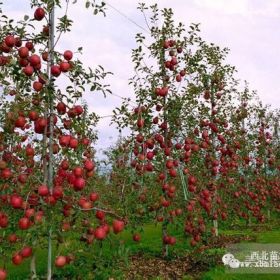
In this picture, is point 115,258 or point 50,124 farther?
point 115,258

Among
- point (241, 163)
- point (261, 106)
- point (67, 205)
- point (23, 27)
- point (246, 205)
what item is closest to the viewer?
point (67, 205)

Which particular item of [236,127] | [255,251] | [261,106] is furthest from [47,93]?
[261,106]

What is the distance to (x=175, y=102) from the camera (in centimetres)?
1290

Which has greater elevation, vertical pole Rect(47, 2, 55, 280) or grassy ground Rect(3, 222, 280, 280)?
vertical pole Rect(47, 2, 55, 280)

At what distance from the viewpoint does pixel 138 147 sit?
37.1ft

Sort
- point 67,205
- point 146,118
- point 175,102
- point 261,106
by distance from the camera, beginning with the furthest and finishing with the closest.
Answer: point 261,106 < point 175,102 < point 146,118 < point 67,205

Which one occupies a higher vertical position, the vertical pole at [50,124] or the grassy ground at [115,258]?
the vertical pole at [50,124]

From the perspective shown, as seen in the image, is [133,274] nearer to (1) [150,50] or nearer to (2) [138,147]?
(2) [138,147]

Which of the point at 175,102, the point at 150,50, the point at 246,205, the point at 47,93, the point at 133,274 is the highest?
the point at 150,50

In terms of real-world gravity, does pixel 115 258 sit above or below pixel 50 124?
below

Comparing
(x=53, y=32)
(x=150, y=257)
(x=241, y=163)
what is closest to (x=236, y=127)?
(x=241, y=163)

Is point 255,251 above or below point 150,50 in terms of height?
below

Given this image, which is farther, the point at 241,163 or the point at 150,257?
the point at 241,163

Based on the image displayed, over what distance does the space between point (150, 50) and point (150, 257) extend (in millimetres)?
6336
